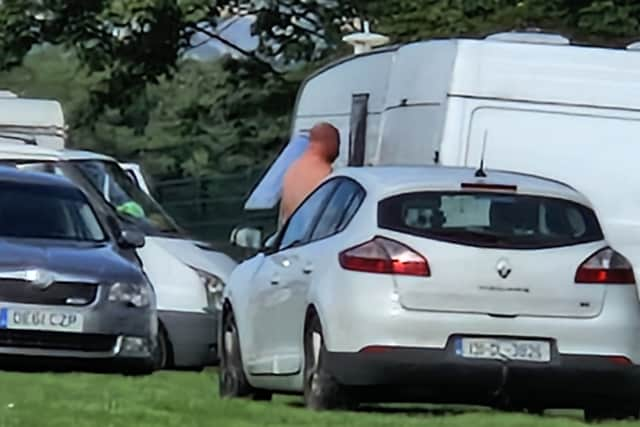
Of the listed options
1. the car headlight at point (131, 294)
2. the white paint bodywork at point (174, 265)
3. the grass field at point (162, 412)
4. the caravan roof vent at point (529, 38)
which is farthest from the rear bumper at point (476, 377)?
the white paint bodywork at point (174, 265)

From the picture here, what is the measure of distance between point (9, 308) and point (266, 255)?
A: 1.95m

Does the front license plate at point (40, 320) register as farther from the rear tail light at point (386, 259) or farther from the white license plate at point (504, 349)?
the white license plate at point (504, 349)

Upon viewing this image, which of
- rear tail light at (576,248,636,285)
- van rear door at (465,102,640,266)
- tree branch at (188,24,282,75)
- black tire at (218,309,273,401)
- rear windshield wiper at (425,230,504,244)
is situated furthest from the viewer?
tree branch at (188,24,282,75)

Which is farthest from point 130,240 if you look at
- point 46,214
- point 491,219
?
point 491,219

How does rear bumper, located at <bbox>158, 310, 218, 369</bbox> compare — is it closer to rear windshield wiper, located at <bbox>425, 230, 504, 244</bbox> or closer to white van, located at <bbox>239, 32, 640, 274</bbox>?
white van, located at <bbox>239, 32, 640, 274</bbox>

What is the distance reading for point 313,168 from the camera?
15984mm

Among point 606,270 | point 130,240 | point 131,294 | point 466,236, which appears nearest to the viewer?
point 466,236

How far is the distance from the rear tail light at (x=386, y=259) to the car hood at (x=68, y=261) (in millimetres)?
3684

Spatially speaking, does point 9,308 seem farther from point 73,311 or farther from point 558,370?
point 558,370

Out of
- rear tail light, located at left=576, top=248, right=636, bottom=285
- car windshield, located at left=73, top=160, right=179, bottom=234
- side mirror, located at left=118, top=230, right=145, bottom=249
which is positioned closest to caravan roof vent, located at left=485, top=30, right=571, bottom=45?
side mirror, located at left=118, top=230, right=145, bottom=249

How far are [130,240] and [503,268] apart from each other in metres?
5.39

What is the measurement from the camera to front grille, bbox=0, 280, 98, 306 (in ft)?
47.3

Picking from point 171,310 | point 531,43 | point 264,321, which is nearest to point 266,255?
point 264,321

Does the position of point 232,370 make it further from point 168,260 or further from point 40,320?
point 168,260
